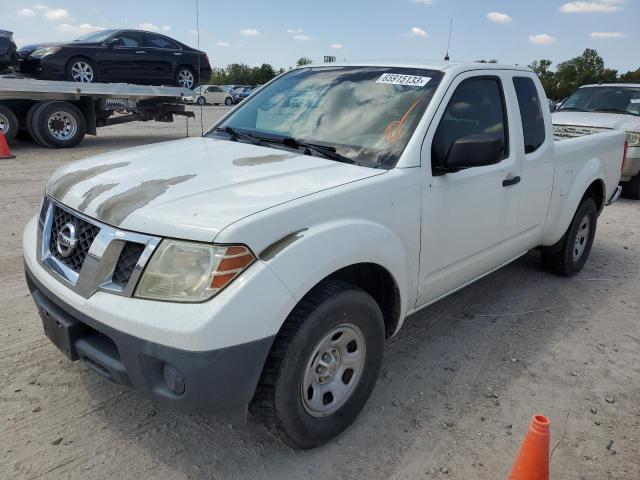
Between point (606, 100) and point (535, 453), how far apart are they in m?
9.53

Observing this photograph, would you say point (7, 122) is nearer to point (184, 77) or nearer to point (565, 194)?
point (184, 77)

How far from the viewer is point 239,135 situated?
3.58 m

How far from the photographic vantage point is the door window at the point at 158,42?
1266 centimetres

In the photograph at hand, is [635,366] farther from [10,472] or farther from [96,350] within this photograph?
[10,472]

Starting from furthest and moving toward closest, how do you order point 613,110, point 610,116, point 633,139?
point 613,110
point 610,116
point 633,139

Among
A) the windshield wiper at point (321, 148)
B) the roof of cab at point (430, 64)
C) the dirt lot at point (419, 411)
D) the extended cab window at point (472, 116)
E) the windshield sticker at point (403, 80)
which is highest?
the roof of cab at point (430, 64)

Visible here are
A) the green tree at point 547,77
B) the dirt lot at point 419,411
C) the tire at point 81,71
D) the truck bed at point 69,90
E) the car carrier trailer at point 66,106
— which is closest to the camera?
the dirt lot at point 419,411

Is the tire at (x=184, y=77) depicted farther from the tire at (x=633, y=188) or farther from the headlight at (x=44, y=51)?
the tire at (x=633, y=188)

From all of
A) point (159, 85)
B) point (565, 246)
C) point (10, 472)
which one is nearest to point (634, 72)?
point (159, 85)

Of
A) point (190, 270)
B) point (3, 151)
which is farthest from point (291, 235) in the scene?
point (3, 151)

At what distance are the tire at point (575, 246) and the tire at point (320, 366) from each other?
9.50 feet

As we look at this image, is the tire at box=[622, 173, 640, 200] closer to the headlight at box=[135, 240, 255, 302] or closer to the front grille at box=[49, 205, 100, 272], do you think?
the headlight at box=[135, 240, 255, 302]

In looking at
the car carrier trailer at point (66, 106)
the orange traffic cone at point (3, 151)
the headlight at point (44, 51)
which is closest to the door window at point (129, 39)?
the car carrier trailer at point (66, 106)

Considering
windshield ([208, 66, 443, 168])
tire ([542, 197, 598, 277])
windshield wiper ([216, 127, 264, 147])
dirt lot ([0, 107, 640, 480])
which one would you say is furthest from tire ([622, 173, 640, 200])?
windshield wiper ([216, 127, 264, 147])
